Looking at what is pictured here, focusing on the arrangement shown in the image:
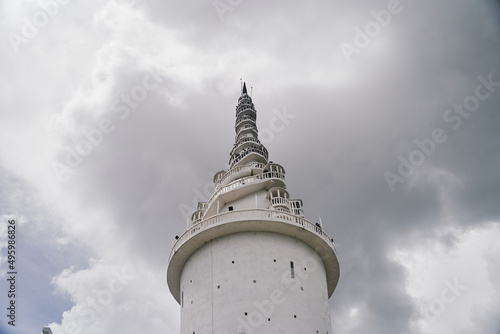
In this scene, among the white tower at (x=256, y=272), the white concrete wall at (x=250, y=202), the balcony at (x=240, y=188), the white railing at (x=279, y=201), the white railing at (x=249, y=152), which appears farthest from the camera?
the white railing at (x=249, y=152)

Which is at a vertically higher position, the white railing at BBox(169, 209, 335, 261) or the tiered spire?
the tiered spire

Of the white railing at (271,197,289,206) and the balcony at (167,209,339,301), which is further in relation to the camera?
the white railing at (271,197,289,206)

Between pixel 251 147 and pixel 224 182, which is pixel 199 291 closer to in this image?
pixel 224 182

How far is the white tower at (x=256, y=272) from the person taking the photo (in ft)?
93.6

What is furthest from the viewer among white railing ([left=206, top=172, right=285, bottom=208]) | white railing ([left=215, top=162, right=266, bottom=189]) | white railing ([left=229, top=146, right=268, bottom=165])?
white railing ([left=229, top=146, right=268, bottom=165])

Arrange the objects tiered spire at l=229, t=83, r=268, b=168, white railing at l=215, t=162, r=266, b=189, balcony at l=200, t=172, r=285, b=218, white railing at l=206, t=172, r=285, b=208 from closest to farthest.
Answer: balcony at l=200, t=172, r=285, b=218, white railing at l=206, t=172, r=285, b=208, white railing at l=215, t=162, r=266, b=189, tiered spire at l=229, t=83, r=268, b=168

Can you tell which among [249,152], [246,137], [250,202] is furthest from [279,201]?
[246,137]

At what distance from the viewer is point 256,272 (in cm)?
3005

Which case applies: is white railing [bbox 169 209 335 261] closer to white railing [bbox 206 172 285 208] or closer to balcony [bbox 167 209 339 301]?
balcony [bbox 167 209 339 301]

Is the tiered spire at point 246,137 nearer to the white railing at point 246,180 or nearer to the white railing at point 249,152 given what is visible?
the white railing at point 249,152

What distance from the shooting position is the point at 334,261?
3466 centimetres

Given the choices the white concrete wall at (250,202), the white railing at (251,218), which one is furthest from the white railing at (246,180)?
the white railing at (251,218)

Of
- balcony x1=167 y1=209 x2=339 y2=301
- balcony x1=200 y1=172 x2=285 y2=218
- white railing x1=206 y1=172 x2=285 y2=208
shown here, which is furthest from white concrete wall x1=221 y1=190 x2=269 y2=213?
balcony x1=167 y1=209 x2=339 y2=301

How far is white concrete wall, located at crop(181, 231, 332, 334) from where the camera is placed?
28.3 meters
